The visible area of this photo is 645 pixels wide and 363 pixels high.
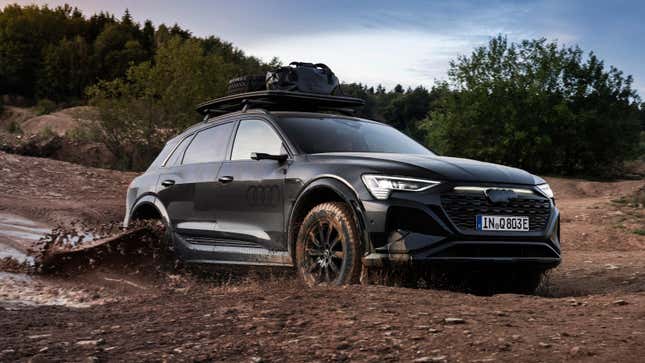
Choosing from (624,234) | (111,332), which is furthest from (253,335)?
(624,234)

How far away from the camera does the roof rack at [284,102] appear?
26.1ft

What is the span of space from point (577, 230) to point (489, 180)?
9787mm

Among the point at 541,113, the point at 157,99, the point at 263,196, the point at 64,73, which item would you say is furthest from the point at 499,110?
the point at 64,73

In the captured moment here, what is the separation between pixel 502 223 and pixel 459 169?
52cm

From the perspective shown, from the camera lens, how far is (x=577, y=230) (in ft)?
50.8

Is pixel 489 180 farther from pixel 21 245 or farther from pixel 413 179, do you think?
pixel 21 245

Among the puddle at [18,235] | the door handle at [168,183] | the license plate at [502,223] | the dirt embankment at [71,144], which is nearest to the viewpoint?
the license plate at [502,223]

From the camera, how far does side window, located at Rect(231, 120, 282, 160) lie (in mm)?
7375

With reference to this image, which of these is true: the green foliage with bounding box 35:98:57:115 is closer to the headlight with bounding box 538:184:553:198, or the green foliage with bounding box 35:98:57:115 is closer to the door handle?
the door handle

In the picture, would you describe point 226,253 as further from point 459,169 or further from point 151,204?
point 459,169

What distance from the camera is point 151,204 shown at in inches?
348

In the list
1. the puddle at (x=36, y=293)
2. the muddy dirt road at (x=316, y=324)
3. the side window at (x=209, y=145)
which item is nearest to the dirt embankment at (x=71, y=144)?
the puddle at (x=36, y=293)

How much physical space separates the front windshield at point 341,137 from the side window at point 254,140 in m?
0.14

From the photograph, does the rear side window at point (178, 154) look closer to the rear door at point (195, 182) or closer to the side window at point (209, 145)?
the rear door at point (195, 182)
